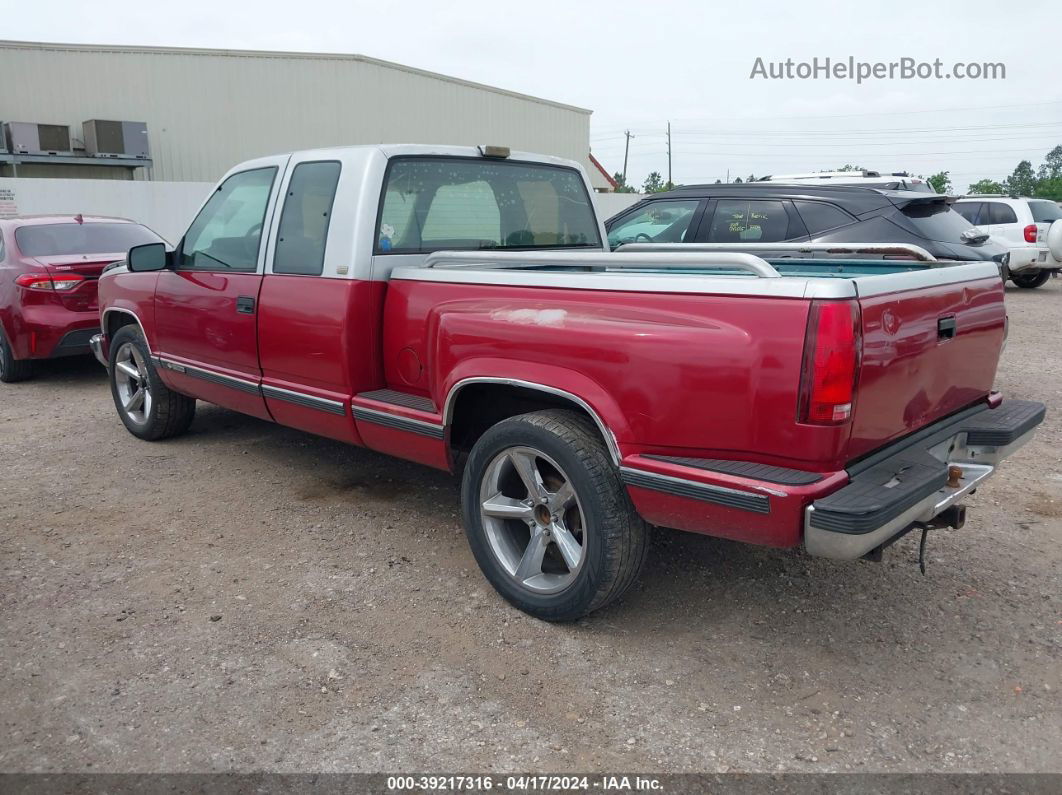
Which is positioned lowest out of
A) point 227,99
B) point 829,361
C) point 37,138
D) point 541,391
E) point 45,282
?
point 45,282

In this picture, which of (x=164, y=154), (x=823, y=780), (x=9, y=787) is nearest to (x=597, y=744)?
(x=823, y=780)

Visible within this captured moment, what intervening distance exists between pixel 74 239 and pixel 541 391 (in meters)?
6.68

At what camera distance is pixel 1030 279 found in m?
16.6

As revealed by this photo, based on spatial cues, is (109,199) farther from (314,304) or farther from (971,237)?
(971,237)

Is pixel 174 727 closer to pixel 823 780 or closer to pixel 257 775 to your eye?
pixel 257 775

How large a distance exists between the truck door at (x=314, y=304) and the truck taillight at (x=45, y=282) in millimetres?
4098

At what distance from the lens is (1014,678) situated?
3.02 meters

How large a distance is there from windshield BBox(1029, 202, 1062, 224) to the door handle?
1494 cm

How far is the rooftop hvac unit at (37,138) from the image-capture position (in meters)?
19.4

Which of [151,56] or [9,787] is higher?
[151,56]

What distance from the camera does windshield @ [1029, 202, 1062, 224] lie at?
15.7 m

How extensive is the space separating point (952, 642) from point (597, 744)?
1.51 meters

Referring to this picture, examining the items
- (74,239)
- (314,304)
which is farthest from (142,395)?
(74,239)

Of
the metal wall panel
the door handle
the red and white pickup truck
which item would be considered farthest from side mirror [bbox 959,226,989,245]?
the metal wall panel
